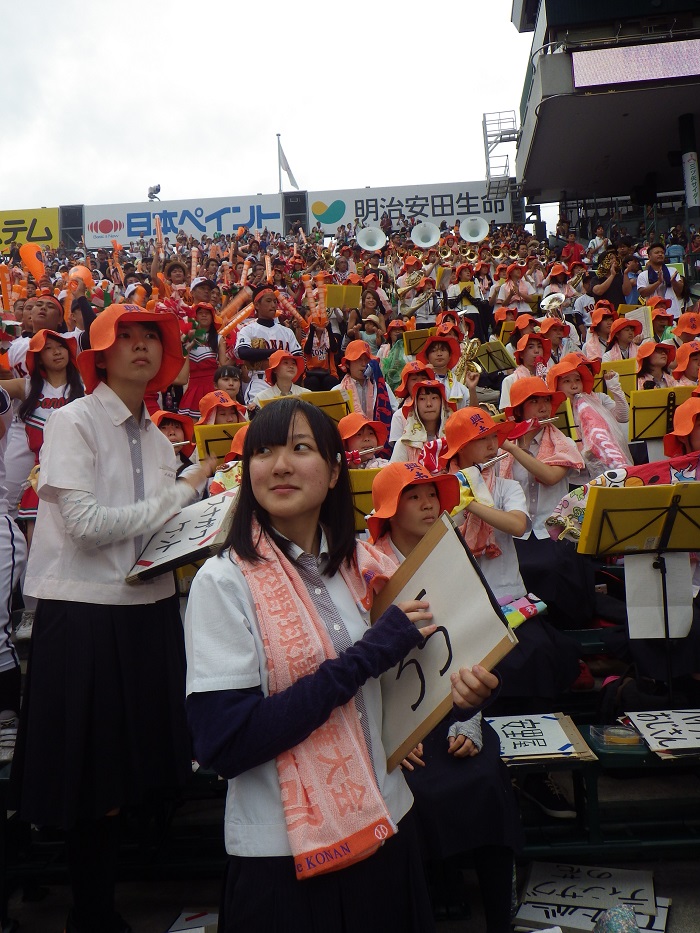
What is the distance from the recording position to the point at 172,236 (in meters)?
31.9

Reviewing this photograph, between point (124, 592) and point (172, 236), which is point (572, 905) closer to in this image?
point (124, 592)

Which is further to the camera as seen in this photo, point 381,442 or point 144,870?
point 381,442

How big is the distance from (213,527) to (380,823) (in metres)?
1.05

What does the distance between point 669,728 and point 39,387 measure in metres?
4.11

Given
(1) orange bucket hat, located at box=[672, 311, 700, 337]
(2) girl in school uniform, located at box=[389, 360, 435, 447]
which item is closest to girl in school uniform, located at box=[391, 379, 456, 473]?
(2) girl in school uniform, located at box=[389, 360, 435, 447]

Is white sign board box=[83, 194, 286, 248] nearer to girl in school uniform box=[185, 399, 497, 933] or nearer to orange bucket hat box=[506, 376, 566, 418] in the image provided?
orange bucket hat box=[506, 376, 566, 418]

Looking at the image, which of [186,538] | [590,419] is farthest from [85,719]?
[590,419]

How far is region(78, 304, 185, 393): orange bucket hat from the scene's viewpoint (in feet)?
8.05

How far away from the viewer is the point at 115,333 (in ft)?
8.07

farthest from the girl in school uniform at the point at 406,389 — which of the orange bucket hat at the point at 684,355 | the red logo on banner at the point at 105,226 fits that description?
the red logo on banner at the point at 105,226

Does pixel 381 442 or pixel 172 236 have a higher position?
pixel 172 236

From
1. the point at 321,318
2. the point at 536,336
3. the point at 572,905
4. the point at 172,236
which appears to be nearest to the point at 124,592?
the point at 572,905

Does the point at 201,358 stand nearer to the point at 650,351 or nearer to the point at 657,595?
the point at 650,351

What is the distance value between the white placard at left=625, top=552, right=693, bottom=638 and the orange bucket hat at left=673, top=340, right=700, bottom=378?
4509mm
